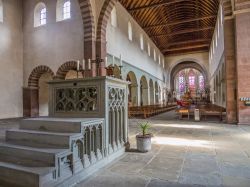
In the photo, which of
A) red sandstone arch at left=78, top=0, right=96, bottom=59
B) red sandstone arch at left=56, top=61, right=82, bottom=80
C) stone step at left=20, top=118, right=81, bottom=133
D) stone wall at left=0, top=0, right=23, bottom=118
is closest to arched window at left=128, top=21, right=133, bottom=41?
red sandstone arch at left=78, top=0, right=96, bottom=59

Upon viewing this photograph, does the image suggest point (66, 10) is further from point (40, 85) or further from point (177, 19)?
point (177, 19)

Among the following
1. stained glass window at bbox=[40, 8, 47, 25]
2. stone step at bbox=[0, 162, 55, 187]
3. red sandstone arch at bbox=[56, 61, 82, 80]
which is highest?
stained glass window at bbox=[40, 8, 47, 25]

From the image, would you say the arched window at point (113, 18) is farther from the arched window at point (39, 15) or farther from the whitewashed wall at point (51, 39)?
the arched window at point (39, 15)

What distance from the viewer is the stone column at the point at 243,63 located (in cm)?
826

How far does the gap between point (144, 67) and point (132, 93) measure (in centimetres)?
326

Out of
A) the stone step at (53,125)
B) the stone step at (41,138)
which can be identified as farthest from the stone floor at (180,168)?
the stone step at (53,125)

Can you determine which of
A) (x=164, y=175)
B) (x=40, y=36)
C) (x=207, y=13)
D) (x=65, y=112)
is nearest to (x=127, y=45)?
(x=40, y=36)

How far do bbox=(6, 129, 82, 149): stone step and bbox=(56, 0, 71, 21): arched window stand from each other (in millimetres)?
9204

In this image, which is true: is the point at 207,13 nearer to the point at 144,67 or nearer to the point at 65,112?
the point at 144,67

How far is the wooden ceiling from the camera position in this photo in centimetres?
1398

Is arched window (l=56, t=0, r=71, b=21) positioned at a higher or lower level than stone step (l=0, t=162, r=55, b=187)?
higher

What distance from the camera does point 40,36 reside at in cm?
1158

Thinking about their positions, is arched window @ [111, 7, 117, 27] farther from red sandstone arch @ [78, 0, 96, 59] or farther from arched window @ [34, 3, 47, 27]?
arched window @ [34, 3, 47, 27]

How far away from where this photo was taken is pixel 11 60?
1123cm
